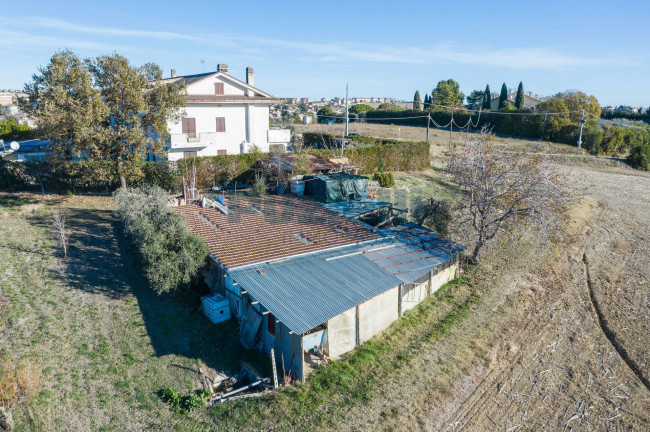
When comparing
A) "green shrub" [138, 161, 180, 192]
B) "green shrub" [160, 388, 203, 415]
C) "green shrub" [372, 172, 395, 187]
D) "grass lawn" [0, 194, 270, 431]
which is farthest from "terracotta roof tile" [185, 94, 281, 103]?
"green shrub" [160, 388, 203, 415]

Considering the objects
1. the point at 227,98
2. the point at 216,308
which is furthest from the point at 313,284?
the point at 227,98

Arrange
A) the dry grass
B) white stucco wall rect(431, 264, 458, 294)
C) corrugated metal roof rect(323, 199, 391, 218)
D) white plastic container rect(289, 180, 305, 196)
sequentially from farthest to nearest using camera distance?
white plastic container rect(289, 180, 305, 196), corrugated metal roof rect(323, 199, 391, 218), white stucco wall rect(431, 264, 458, 294), the dry grass

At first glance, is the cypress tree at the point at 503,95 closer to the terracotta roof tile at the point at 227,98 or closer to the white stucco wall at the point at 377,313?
the terracotta roof tile at the point at 227,98

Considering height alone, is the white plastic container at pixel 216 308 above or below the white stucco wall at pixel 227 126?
below

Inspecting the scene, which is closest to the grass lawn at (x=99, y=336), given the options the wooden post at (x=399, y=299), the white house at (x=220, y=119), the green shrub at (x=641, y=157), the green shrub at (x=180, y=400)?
the green shrub at (x=180, y=400)

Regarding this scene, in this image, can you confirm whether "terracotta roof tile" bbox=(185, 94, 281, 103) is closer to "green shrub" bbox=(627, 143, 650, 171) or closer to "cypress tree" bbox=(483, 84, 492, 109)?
"green shrub" bbox=(627, 143, 650, 171)

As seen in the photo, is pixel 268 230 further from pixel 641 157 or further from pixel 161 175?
pixel 641 157

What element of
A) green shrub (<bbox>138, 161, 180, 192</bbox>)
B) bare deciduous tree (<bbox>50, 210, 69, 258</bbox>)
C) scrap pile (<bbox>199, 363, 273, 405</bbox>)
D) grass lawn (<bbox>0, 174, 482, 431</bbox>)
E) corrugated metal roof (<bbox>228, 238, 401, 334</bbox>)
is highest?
green shrub (<bbox>138, 161, 180, 192</bbox>)
